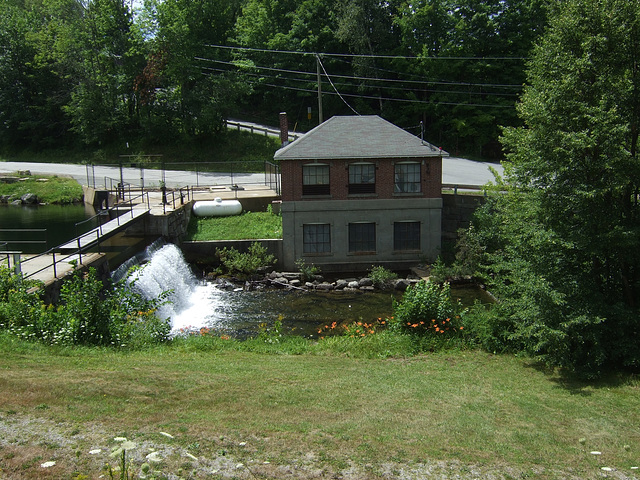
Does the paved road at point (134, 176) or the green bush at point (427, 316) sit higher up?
the paved road at point (134, 176)

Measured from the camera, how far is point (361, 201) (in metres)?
A: 26.9

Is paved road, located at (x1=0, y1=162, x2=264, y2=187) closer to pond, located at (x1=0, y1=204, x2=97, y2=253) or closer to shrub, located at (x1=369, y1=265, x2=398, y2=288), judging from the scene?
pond, located at (x1=0, y1=204, x2=97, y2=253)

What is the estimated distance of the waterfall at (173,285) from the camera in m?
20.7

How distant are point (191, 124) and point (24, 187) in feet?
48.6

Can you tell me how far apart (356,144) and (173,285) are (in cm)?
1096

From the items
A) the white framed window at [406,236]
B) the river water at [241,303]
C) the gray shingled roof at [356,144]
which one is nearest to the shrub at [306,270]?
the river water at [241,303]

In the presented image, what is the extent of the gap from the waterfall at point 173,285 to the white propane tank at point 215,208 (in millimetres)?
4609

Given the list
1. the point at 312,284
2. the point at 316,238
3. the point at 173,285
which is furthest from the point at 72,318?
the point at 316,238

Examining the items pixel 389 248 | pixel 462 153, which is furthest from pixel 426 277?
pixel 462 153

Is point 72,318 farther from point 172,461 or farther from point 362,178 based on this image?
point 362,178

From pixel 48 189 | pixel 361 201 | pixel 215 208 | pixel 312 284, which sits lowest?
pixel 312 284

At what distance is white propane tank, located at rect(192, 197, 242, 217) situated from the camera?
30.1m

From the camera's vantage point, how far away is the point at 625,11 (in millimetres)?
13000

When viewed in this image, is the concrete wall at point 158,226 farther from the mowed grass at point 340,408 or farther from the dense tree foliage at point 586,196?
the dense tree foliage at point 586,196
